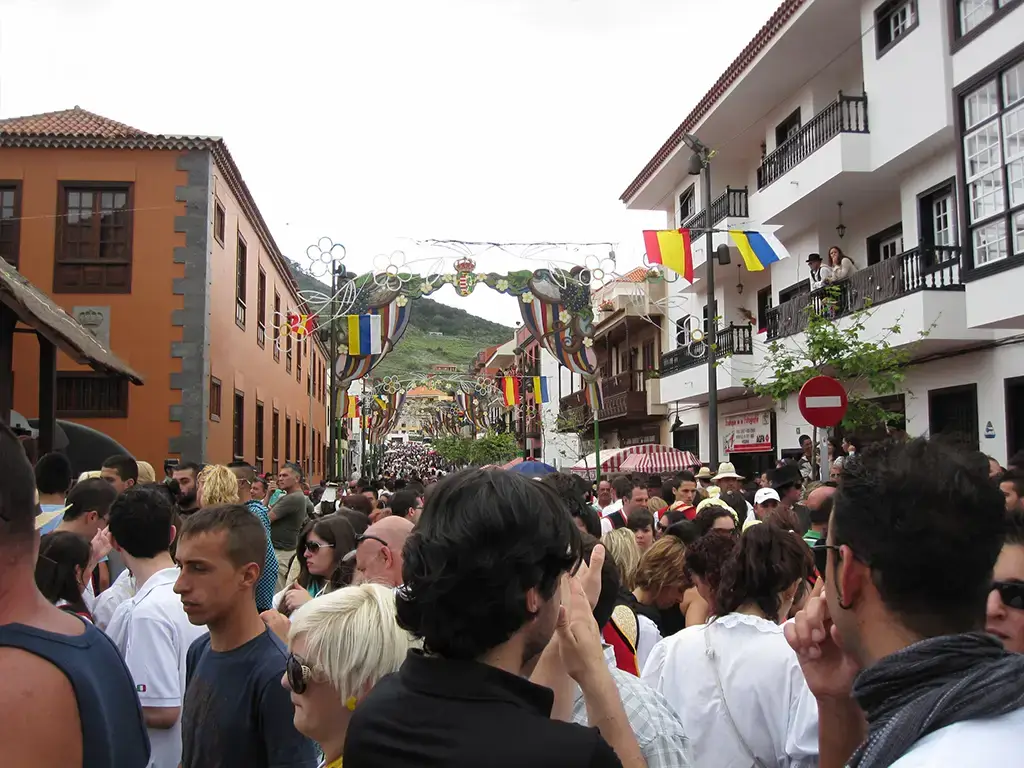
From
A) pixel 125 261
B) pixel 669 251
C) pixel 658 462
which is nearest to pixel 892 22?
pixel 669 251

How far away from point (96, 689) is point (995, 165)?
14.6 metres

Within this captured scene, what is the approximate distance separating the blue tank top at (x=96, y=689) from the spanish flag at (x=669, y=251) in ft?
48.8

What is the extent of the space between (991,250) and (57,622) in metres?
14.7

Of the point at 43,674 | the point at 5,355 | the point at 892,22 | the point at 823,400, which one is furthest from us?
the point at 892,22

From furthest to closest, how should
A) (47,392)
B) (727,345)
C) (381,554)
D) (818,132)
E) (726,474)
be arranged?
1. (727,345)
2. (818,132)
3. (47,392)
4. (726,474)
5. (381,554)

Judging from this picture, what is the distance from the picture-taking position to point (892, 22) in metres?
17.2

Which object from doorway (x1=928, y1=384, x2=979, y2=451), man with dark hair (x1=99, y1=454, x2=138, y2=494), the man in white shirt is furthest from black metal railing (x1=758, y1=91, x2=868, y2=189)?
the man in white shirt

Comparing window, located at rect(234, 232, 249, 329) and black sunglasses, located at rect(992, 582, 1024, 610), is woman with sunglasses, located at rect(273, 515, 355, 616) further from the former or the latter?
window, located at rect(234, 232, 249, 329)

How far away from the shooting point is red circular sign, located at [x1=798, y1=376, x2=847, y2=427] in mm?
9789

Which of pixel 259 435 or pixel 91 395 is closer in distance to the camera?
pixel 91 395

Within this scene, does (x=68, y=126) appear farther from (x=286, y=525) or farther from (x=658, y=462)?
(x=658, y=462)

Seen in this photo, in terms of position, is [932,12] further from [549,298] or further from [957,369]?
[549,298]

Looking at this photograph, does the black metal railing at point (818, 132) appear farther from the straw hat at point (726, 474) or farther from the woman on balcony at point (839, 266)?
the straw hat at point (726, 474)

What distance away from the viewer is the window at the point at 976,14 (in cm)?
1338
